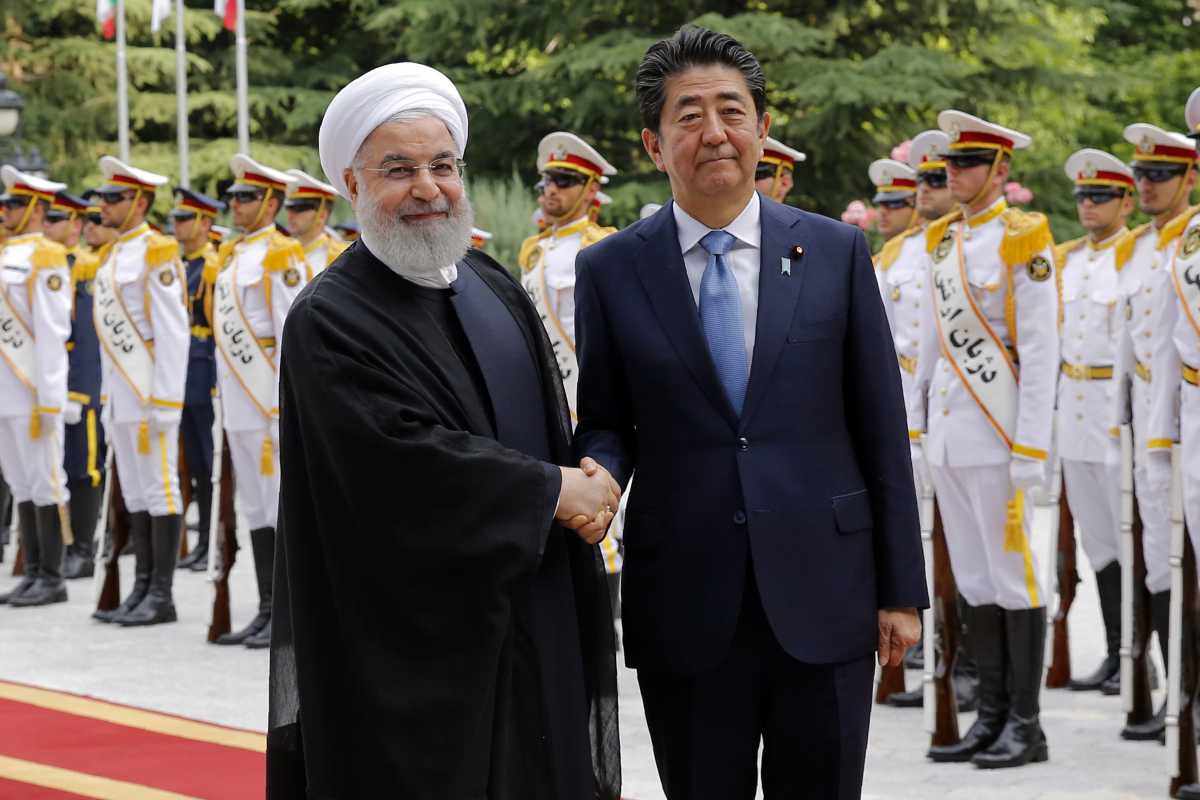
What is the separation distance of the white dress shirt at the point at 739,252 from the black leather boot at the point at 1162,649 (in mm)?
3698

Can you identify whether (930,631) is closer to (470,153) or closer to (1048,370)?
(1048,370)

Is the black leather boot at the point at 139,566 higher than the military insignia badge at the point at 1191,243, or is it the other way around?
the military insignia badge at the point at 1191,243

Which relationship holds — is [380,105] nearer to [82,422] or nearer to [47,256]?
[47,256]

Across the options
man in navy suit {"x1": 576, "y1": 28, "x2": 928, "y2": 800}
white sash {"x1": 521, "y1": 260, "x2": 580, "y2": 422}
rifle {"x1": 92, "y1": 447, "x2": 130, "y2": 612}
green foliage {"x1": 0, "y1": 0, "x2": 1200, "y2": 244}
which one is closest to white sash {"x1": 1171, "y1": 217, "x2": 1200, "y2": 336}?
man in navy suit {"x1": 576, "y1": 28, "x2": 928, "y2": 800}

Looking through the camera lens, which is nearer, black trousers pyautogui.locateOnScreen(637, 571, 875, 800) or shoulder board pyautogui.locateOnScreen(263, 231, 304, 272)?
black trousers pyautogui.locateOnScreen(637, 571, 875, 800)

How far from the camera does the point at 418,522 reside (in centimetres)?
374

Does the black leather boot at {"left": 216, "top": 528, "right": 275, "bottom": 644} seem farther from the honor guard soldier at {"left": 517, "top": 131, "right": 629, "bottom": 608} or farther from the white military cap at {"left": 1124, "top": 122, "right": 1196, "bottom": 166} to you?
the white military cap at {"left": 1124, "top": 122, "right": 1196, "bottom": 166}

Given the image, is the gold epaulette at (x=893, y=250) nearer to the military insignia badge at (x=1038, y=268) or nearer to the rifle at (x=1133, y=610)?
the rifle at (x=1133, y=610)

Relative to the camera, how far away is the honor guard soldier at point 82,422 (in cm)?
1172

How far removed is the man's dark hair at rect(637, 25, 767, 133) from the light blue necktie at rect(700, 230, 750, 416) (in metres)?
0.30

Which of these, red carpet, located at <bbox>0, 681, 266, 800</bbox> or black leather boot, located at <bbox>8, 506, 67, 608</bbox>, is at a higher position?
black leather boot, located at <bbox>8, 506, 67, 608</bbox>

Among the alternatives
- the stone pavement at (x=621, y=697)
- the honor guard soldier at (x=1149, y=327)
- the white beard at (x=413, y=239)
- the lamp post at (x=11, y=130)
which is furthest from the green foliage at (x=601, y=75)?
the white beard at (x=413, y=239)

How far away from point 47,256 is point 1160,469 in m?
6.91

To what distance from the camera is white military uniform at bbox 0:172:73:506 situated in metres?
10.8
